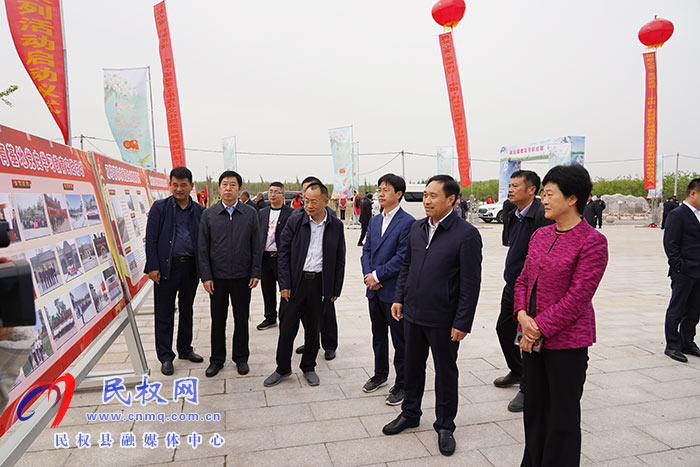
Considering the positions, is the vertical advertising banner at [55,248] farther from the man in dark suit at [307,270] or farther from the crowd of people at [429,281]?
the man in dark suit at [307,270]

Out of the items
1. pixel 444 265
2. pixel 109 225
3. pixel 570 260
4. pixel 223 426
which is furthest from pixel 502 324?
pixel 109 225

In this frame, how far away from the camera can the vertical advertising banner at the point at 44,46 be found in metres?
3.72

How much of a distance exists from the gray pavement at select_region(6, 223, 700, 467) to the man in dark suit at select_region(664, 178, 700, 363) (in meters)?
0.17

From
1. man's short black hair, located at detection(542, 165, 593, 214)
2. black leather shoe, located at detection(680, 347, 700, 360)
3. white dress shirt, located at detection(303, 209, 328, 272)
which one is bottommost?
black leather shoe, located at detection(680, 347, 700, 360)

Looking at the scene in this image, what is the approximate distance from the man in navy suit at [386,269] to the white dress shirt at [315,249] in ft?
1.23

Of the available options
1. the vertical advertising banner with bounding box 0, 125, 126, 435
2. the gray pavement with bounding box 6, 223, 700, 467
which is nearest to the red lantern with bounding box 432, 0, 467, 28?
the gray pavement with bounding box 6, 223, 700, 467

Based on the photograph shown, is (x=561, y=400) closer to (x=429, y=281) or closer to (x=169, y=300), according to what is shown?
(x=429, y=281)

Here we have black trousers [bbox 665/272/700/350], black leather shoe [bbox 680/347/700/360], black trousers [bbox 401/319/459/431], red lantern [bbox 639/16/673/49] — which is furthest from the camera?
red lantern [bbox 639/16/673/49]

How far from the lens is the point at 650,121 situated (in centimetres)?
1404

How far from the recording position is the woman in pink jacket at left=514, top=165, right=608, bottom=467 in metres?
1.87

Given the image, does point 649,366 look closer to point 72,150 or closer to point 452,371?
point 452,371

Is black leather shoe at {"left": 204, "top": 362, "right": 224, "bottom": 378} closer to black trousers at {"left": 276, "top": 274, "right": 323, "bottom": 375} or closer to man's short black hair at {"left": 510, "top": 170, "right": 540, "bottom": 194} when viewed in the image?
black trousers at {"left": 276, "top": 274, "right": 323, "bottom": 375}

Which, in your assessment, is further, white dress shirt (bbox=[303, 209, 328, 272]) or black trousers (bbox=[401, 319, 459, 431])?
white dress shirt (bbox=[303, 209, 328, 272])

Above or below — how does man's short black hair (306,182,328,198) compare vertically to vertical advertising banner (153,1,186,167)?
below
